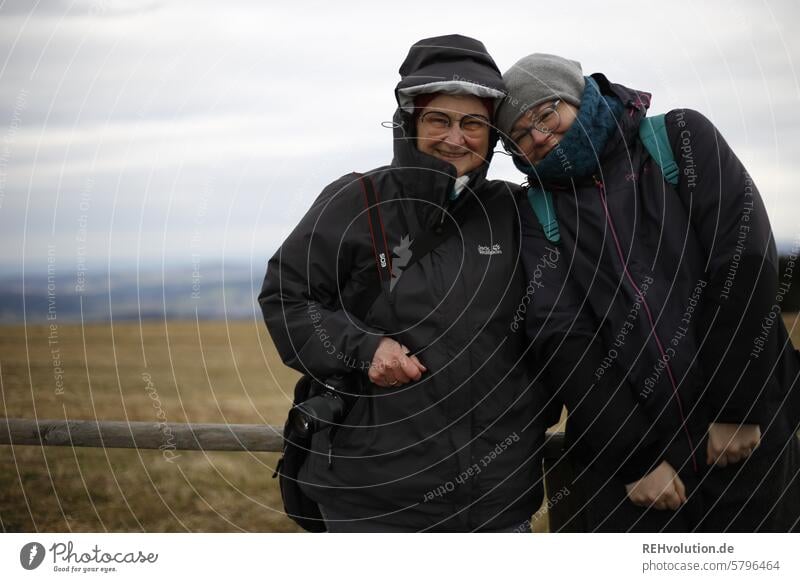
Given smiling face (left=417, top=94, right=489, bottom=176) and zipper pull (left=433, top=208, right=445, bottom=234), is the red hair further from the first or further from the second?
zipper pull (left=433, top=208, right=445, bottom=234)

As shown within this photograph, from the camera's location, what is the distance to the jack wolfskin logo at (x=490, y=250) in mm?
2330

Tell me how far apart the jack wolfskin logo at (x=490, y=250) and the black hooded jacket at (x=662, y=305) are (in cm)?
8

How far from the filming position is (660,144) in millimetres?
2252

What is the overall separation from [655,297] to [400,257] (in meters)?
0.71

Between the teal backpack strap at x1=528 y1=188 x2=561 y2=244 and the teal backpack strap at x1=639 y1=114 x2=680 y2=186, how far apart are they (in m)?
0.30

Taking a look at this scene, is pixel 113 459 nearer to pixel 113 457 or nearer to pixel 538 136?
pixel 113 457

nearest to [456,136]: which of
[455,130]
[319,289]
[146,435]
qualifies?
[455,130]
